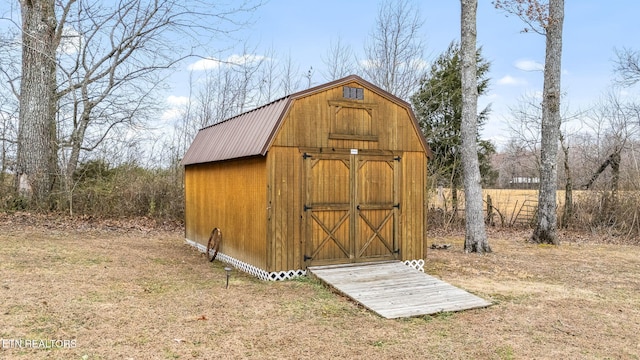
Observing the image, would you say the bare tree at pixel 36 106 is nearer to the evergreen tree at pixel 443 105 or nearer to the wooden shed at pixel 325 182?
the wooden shed at pixel 325 182

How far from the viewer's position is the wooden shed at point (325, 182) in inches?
264

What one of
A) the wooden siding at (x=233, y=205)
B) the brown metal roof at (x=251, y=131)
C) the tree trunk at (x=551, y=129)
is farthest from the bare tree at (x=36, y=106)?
the tree trunk at (x=551, y=129)

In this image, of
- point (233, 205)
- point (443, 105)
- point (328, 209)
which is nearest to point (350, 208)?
point (328, 209)

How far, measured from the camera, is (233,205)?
313 inches

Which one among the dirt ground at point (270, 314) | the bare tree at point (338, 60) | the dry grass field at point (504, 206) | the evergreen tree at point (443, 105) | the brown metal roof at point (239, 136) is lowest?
the dirt ground at point (270, 314)

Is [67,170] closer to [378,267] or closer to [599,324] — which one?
[378,267]

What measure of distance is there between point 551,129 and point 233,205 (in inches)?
328

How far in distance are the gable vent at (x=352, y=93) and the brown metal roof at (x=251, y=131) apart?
0.12 m

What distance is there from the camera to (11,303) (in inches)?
197

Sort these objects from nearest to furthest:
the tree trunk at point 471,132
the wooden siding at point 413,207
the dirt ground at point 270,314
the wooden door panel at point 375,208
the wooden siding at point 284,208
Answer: the dirt ground at point 270,314, the wooden siding at point 284,208, the wooden door panel at point 375,208, the wooden siding at point 413,207, the tree trunk at point 471,132

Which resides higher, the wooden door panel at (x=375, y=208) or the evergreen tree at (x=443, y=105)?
the evergreen tree at (x=443, y=105)

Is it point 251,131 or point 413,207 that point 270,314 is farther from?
point 413,207

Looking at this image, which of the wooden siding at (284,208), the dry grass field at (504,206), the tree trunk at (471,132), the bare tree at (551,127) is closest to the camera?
the wooden siding at (284,208)

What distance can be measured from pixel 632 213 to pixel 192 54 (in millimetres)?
13338
